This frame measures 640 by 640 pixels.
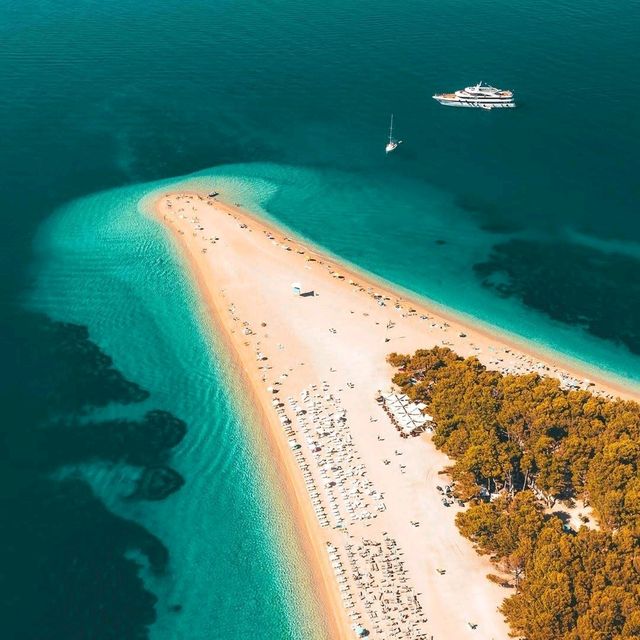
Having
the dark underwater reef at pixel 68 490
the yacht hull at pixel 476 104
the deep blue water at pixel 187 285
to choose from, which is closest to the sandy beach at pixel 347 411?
the deep blue water at pixel 187 285

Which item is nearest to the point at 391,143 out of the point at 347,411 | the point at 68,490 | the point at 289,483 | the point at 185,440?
the point at 347,411

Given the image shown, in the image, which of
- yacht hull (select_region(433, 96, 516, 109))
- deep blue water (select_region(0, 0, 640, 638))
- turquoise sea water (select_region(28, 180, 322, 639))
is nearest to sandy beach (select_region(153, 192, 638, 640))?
turquoise sea water (select_region(28, 180, 322, 639))

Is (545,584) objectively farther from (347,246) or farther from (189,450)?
(347,246)

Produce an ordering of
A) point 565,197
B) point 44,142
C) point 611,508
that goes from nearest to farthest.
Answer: point 611,508, point 565,197, point 44,142

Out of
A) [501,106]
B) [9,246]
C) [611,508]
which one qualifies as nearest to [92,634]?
[611,508]

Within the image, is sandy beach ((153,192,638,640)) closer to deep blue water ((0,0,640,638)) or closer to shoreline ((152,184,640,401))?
shoreline ((152,184,640,401))

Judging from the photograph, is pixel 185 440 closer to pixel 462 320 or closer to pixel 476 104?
Result: pixel 462 320
